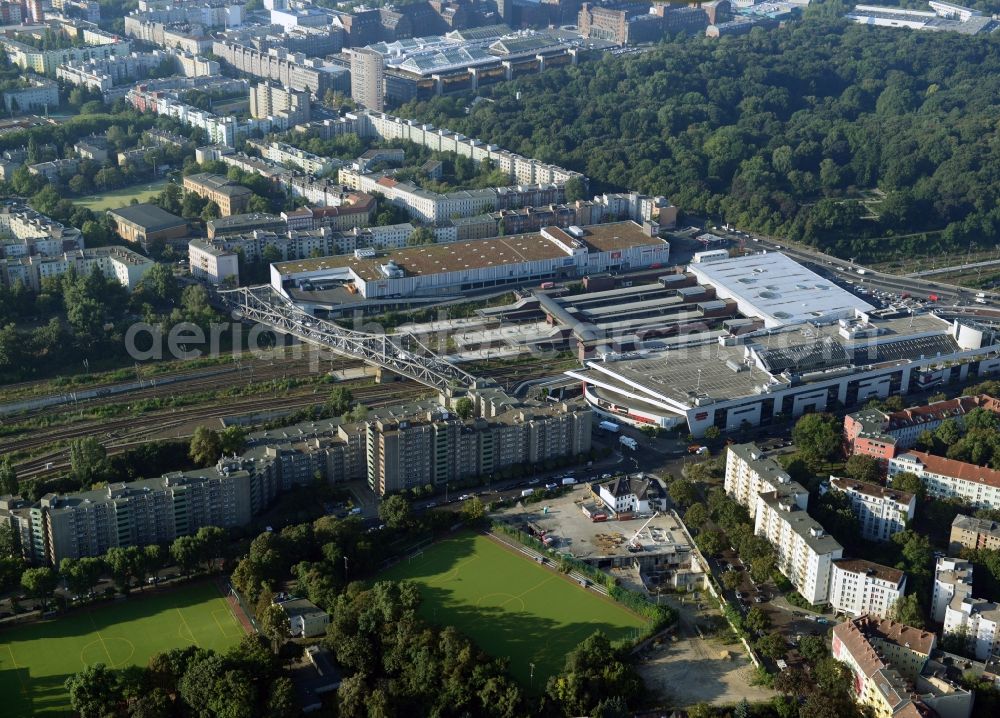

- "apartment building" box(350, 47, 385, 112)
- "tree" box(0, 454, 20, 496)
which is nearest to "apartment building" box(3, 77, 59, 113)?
"apartment building" box(350, 47, 385, 112)

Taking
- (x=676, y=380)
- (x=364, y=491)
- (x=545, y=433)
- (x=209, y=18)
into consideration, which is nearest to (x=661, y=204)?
(x=676, y=380)

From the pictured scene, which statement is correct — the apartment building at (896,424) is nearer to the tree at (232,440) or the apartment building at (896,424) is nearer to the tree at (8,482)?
the tree at (232,440)

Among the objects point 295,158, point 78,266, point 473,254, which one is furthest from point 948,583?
point 295,158

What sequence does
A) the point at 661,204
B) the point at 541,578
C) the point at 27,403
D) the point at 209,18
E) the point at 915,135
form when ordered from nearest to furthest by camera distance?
1. the point at 541,578
2. the point at 27,403
3. the point at 661,204
4. the point at 915,135
5. the point at 209,18

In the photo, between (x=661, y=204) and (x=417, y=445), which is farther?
(x=661, y=204)

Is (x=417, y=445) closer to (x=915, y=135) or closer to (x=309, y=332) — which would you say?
(x=309, y=332)

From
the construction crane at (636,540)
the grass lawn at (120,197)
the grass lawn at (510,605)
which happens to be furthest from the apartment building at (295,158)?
the grass lawn at (510,605)

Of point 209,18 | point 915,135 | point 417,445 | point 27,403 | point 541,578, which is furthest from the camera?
point 209,18

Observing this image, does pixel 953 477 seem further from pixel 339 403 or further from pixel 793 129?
pixel 793 129
